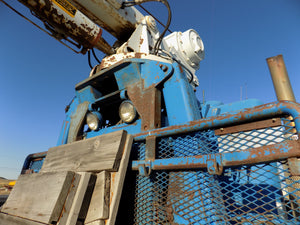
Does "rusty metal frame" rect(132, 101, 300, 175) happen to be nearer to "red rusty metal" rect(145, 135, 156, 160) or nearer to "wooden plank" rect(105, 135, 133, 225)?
"red rusty metal" rect(145, 135, 156, 160)

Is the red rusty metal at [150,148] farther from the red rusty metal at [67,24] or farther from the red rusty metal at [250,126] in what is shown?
the red rusty metal at [67,24]

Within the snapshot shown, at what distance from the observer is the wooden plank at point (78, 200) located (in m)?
1.01

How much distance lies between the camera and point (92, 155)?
1.36m

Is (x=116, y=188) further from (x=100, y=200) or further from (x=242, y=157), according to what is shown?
(x=242, y=157)

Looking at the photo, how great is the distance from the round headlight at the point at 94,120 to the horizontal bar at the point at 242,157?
1694mm

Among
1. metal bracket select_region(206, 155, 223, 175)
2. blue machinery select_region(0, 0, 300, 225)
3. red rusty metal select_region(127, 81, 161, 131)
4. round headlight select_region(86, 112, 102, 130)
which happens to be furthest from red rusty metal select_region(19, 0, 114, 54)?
metal bracket select_region(206, 155, 223, 175)

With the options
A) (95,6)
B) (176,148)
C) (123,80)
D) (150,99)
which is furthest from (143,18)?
(176,148)

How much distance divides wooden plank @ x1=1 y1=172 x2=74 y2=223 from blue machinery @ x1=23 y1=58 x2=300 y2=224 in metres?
0.52

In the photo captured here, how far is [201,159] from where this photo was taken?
104cm

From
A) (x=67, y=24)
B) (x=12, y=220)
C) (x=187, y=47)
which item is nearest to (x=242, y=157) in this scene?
(x=12, y=220)

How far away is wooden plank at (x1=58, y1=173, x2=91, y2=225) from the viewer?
1014 millimetres

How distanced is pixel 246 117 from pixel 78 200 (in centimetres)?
118

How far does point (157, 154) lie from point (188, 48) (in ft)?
13.4

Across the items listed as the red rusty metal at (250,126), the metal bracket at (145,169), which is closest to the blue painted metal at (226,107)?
the red rusty metal at (250,126)
